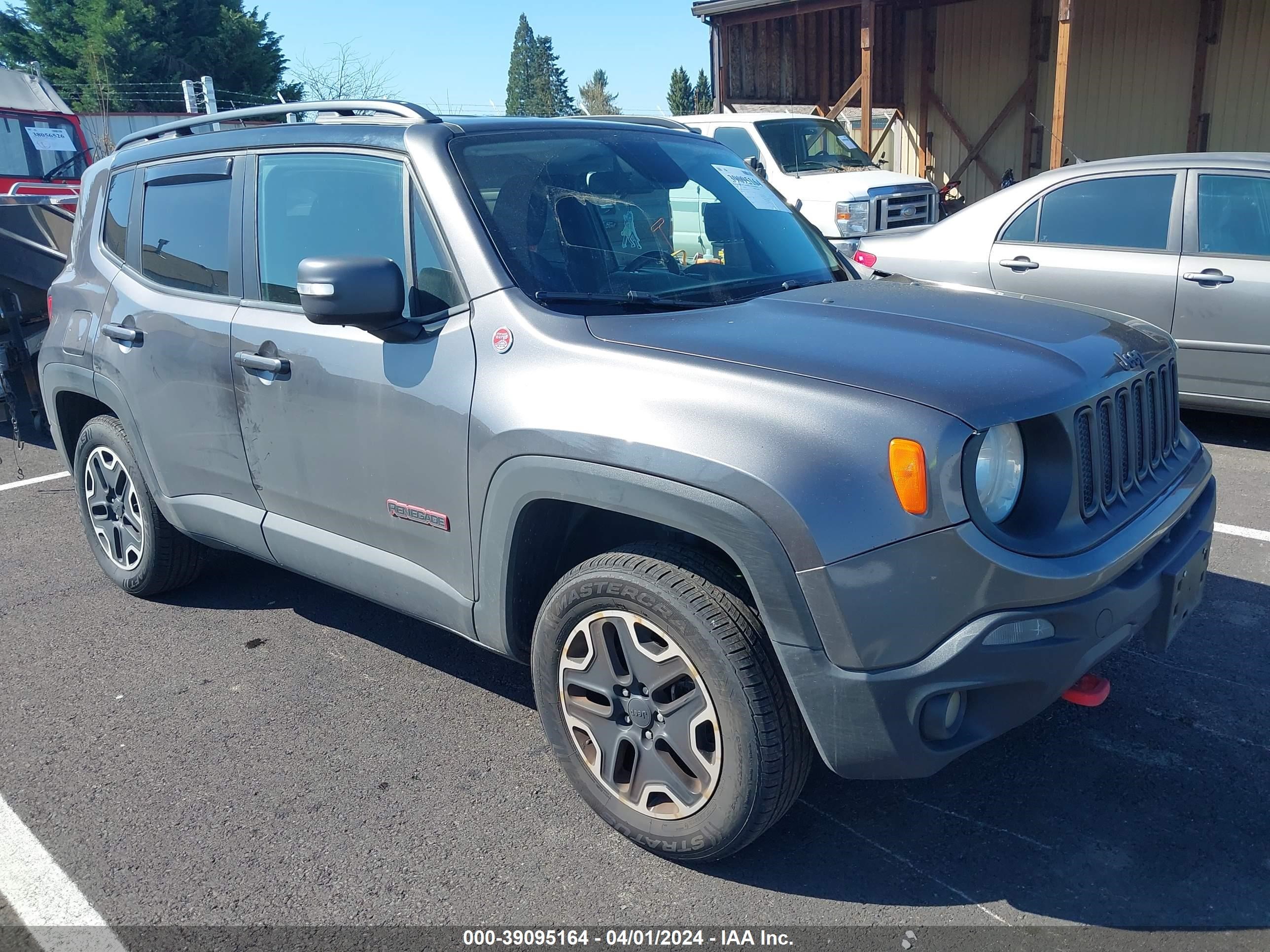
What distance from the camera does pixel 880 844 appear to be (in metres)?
2.83

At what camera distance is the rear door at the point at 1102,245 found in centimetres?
605

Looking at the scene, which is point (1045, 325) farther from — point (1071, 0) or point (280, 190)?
point (1071, 0)

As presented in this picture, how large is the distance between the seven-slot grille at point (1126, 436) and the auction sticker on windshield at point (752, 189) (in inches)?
59.1

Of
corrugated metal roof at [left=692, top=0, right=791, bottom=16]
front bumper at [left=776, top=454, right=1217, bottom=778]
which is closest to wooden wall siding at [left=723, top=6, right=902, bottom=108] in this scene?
corrugated metal roof at [left=692, top=0, right=791, bottom=16]

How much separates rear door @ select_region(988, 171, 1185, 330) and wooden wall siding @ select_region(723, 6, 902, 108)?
11.8 meters

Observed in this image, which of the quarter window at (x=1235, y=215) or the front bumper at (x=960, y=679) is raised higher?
the quarter window at (x=1235, y=215)

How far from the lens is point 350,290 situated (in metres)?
2.84

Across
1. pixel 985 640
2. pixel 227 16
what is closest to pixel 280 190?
pixel 985 640

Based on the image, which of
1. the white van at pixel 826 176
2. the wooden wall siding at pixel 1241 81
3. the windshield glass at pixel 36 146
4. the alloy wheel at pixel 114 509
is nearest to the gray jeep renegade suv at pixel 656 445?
the alloy wheel at pixel 114 509

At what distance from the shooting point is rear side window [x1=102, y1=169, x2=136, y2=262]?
4297 millimetres

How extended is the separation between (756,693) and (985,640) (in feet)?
1.71

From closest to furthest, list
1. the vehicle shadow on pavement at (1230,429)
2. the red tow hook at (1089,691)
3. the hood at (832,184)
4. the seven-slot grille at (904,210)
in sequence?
the red tow hook at (1089,691) < the vehicle shadow on pavement at (1230,429) < the hood at (832,184) < the seven-slot grille at (904,210)

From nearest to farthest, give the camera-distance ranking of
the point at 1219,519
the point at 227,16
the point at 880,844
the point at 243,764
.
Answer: the point at 880,844 < the point at 243,764 < the point at 1219,519 < the point at 227,16

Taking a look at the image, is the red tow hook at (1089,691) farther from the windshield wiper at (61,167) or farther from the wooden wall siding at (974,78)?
the wooden wall siding at (974,78)
